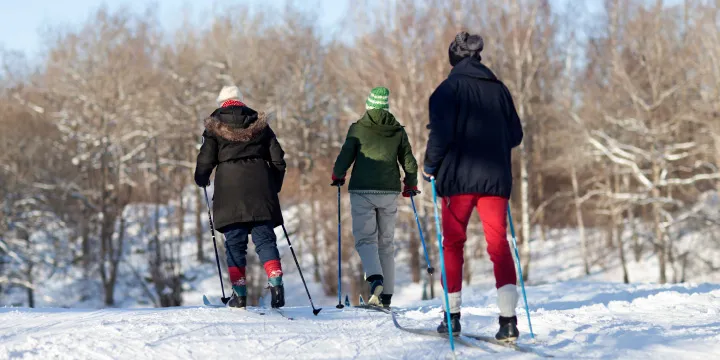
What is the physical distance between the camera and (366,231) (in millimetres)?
Result: 7020

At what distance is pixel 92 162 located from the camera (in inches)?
1358

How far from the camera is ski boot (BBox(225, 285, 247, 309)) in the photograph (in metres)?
6.41

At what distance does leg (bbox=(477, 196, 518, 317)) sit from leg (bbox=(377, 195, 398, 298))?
2103 millimetres

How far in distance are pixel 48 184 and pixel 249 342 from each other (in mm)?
31803

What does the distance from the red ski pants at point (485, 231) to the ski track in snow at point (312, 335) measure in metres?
0.45

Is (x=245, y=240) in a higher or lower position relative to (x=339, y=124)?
lower

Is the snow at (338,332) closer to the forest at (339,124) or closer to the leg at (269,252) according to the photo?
the leg at (269,252)

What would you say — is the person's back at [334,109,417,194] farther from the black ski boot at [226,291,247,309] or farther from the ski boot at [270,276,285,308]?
the black ski boot at [226,291,247,309]

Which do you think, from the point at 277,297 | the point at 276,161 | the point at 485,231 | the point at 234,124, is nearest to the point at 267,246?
the point at 277,297

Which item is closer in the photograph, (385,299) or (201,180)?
(201,180)

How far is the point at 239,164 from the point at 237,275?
90 cm

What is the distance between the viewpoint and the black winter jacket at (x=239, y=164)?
20.9 ft

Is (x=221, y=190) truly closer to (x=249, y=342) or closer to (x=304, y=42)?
(x=249, y=342)

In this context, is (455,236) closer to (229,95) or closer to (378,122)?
(378,122)
